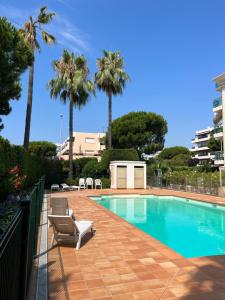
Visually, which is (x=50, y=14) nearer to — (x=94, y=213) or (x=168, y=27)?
(x=168, y=27)

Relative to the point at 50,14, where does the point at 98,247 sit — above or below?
below

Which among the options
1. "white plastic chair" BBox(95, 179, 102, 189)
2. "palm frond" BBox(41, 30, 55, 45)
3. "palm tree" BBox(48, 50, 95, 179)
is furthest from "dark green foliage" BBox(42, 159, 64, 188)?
"palm frond" BBox(41, 30, 55, 45)

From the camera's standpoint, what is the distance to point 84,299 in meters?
3.75

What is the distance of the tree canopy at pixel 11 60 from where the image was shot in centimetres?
1145

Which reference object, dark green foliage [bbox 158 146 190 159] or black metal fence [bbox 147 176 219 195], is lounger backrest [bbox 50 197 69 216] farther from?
dark green foliage [bbox 158 146 190 159]

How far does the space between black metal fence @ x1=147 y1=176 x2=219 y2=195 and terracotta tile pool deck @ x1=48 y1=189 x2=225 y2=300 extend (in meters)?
13.6

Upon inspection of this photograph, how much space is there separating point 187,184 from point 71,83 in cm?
1289

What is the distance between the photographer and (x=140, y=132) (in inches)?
1491

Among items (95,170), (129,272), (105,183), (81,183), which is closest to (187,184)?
(105,183)

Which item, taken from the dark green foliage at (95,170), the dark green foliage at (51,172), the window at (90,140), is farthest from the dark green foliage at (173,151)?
the dark green foliage at (51,172)

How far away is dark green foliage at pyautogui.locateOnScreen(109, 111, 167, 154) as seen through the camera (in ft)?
124

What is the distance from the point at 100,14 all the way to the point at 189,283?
499 inches

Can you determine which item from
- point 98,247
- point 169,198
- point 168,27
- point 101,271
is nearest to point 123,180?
point 169,198

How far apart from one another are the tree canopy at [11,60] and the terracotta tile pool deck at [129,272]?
8491mm
